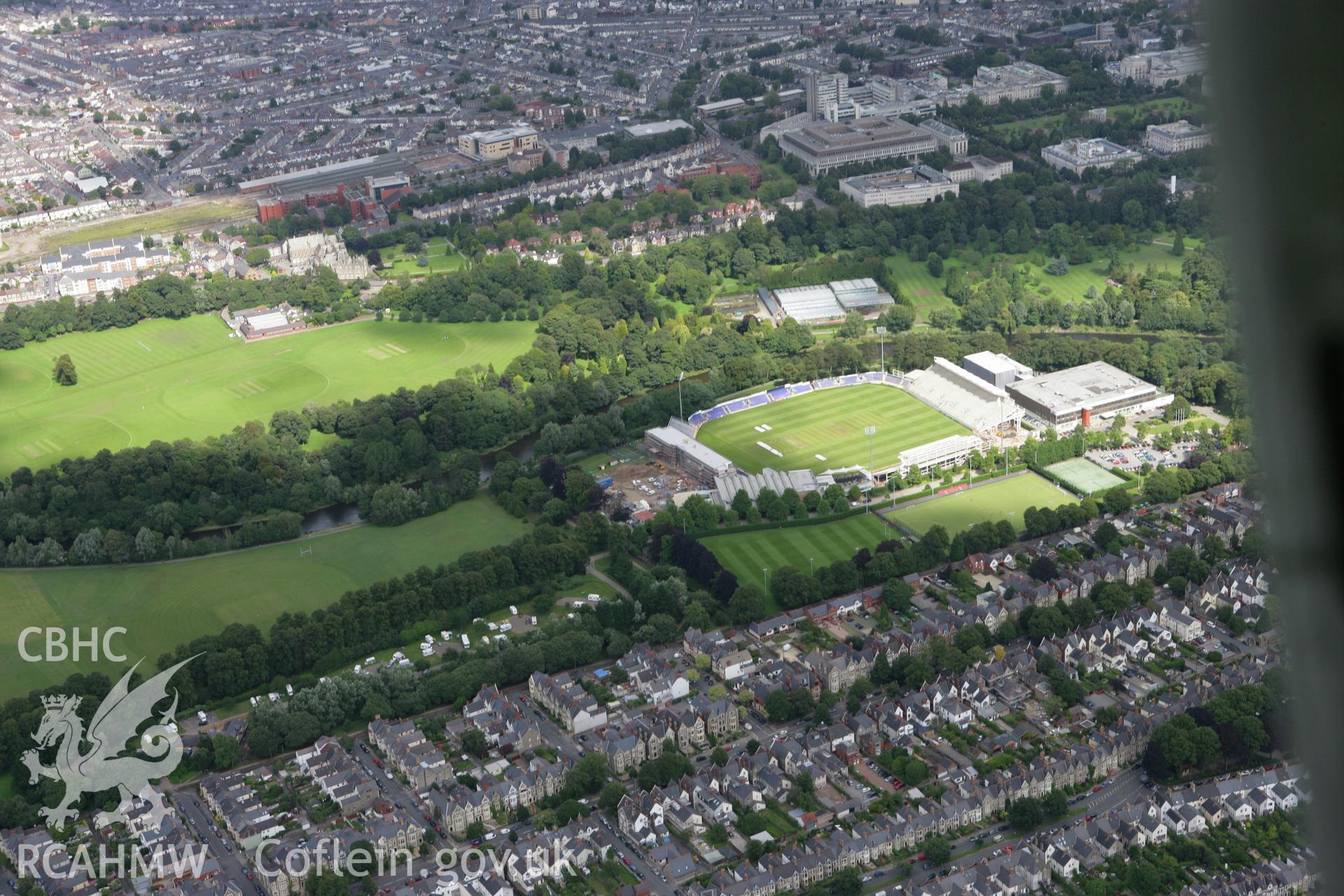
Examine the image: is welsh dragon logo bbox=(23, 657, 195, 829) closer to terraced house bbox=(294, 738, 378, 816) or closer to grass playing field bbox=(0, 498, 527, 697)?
grass playing field bbox=(0, 498, 527, 697)

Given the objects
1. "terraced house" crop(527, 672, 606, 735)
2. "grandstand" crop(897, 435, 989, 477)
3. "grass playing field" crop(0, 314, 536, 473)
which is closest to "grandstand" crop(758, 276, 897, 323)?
"grass playing field" crop(0, 314, 536, 473)

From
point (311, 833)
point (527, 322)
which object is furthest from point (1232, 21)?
point (527, 322)

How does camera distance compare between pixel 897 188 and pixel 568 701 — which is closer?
pixel 568 701

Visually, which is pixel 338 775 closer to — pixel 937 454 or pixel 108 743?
pixel 108 743

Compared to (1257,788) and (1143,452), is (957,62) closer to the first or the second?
(1143,452)

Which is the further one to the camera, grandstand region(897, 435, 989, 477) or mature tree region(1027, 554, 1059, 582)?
grandstand region(897, 435, 989, 477)

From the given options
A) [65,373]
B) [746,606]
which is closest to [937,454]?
[746,606]
